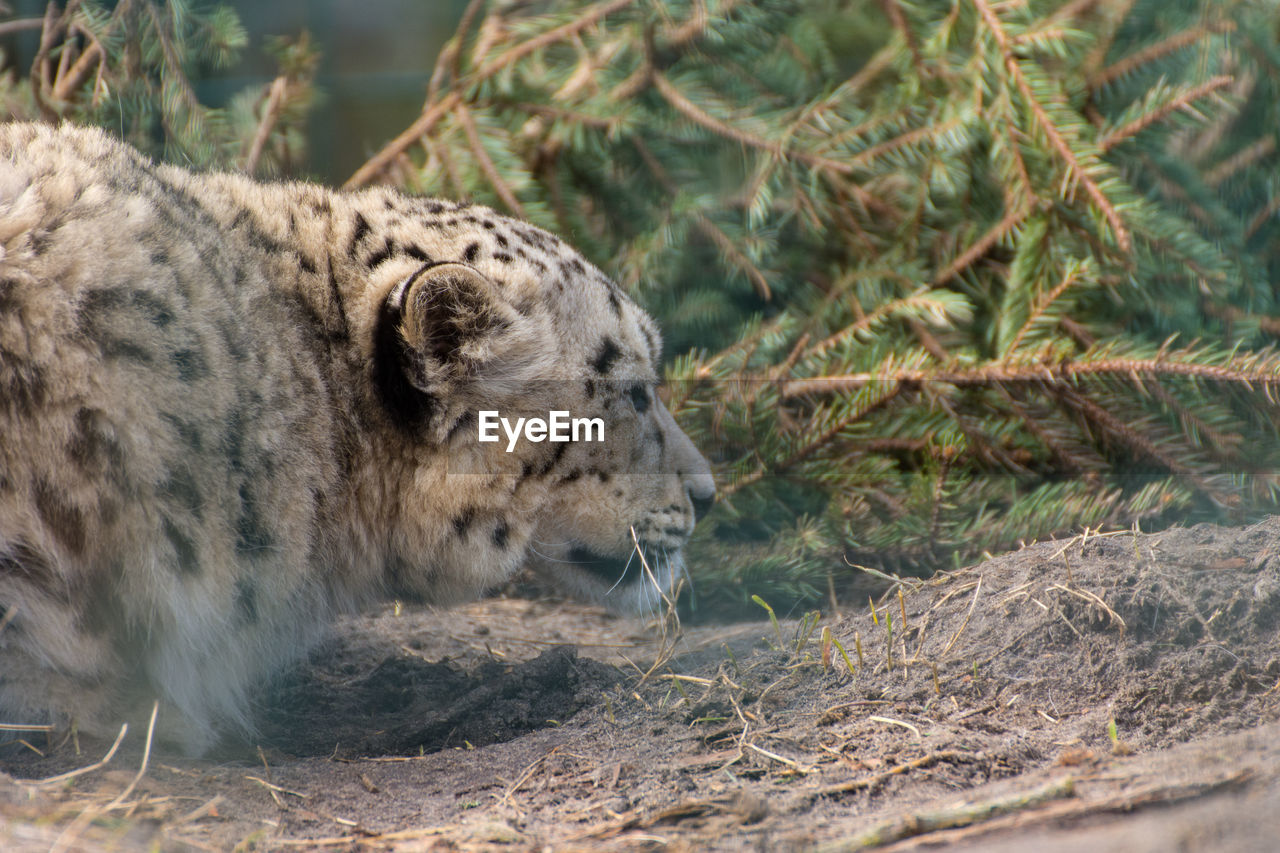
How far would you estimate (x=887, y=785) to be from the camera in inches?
75.1

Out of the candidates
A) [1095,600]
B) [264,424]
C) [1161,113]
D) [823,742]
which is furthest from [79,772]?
[1161,113]

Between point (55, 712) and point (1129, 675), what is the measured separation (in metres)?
2.41

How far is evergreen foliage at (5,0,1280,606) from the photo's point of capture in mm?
3379

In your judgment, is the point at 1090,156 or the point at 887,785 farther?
the point at 1090,156

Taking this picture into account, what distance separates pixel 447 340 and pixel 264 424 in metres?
0.50

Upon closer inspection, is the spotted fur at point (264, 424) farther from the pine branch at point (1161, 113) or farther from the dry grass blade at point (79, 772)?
the pine branch at point (1161, 113)

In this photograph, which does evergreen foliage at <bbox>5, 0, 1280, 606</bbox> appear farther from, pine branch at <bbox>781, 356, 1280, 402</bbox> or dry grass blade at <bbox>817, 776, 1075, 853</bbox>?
dry grass blade at <bbox>817, 776, 1075, 853</bbox>

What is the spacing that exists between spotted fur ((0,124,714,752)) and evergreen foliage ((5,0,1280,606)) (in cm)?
73

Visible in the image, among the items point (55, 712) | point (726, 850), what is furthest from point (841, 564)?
point (55, 712)

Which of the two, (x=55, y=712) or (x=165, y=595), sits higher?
(x=165, y=595)

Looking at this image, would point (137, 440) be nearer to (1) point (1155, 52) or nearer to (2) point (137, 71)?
(2) point (137, 71)

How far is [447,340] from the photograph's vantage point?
261 cm

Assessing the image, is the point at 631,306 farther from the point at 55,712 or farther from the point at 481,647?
the point at 55,712

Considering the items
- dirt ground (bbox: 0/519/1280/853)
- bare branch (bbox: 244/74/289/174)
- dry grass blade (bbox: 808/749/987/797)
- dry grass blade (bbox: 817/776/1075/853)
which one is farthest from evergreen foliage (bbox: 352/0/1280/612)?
dry grass blade (bbox: 817/776/1075/853)
